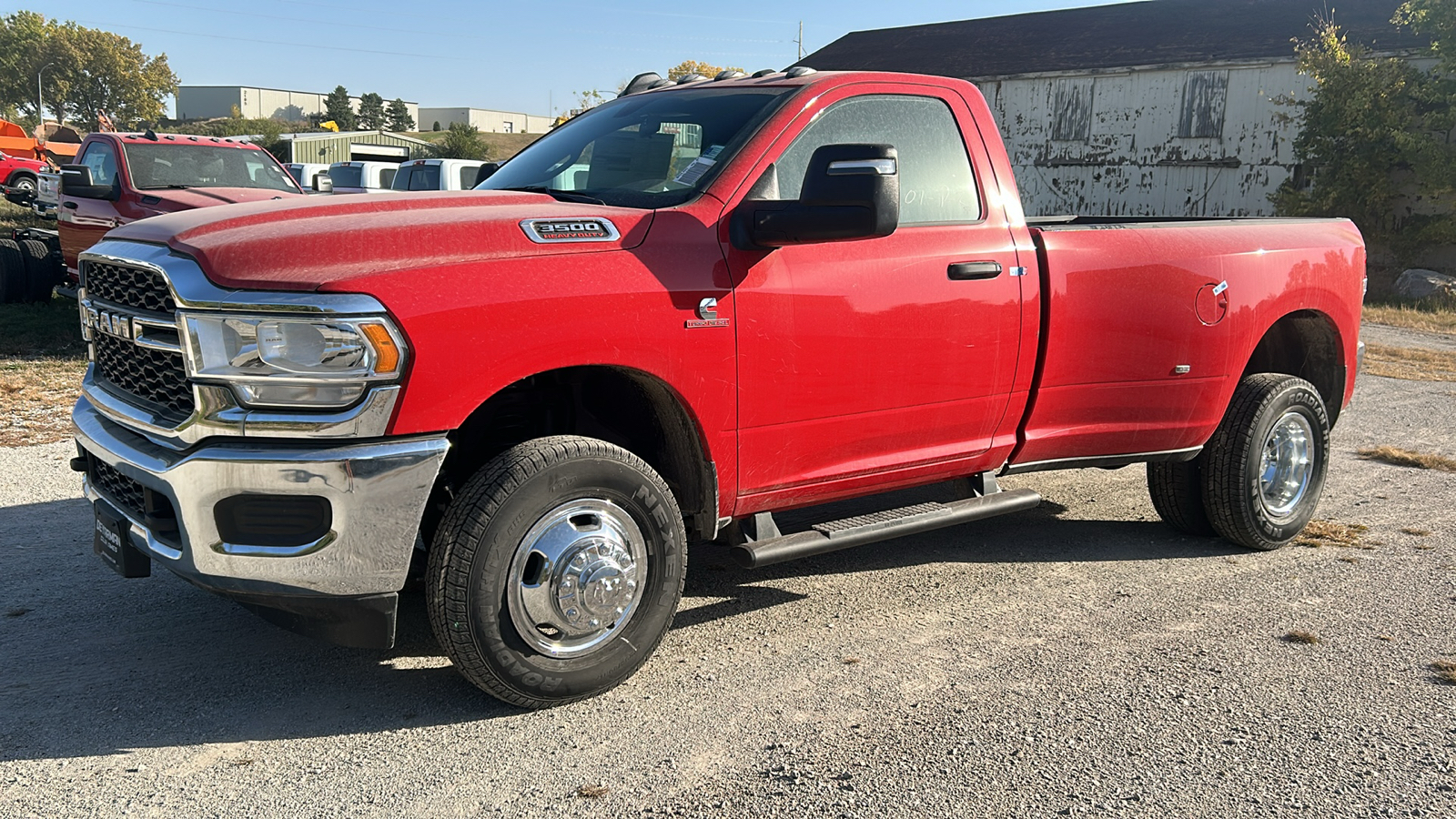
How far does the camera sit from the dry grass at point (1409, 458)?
7176 mm

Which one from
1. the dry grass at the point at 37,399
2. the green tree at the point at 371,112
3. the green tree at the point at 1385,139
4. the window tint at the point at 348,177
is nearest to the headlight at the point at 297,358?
the dry grass at the point at 37,399

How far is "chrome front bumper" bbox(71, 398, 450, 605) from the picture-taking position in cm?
308

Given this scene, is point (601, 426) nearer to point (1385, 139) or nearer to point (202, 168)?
point (202, 168)

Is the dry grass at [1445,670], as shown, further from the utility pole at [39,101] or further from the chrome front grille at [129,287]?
the utility pole at [39,101]

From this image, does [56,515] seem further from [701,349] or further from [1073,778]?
[1073,778]

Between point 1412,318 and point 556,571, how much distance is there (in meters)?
18.0

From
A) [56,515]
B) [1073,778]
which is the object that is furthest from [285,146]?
[1073,778]

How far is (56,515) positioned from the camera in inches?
217

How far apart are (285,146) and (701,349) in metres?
49.1

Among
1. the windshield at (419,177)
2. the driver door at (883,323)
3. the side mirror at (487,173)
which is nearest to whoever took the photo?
the driver door at (883,323)

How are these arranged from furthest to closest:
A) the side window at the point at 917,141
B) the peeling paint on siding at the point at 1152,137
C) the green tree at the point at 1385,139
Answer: the peeling paint on siding at the point at 1152,137
the green tree at the point at 1385,139
the side window at the point at 917,141

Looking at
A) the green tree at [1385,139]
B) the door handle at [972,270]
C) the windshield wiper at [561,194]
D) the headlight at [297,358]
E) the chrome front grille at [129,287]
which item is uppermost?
the green tree at [1385,139]

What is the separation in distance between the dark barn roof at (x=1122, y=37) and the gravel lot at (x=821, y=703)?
77.8 ft

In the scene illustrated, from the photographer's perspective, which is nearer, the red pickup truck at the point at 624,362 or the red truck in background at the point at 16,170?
the red pickup truck at the point at 624,362
